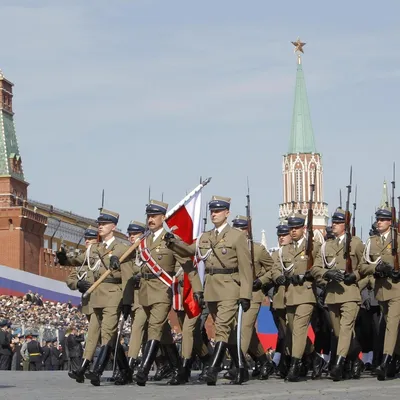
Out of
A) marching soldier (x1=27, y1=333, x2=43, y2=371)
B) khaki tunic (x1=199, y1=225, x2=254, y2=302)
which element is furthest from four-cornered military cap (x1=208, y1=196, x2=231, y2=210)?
marching soldier (x1=27, y1=333, x2=43, y2=371)

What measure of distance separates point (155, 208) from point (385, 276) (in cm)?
248

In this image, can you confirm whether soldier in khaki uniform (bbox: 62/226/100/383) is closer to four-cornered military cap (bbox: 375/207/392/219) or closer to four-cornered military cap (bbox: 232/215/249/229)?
four-cornered military cap (bbox: 232/215/249/229)

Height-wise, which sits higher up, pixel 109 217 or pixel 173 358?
pixel 109 217

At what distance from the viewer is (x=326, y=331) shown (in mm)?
15852

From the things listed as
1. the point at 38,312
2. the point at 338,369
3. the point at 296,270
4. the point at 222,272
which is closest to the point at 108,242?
the point at 222,272

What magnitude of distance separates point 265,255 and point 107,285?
2379mm

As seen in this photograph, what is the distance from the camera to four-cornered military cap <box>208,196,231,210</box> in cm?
1401

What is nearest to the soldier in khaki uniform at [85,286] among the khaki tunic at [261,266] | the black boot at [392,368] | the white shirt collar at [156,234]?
the white shirt collar at [156,234]

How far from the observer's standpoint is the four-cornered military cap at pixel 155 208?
46.8ft

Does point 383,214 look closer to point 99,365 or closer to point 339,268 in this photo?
point 339,268

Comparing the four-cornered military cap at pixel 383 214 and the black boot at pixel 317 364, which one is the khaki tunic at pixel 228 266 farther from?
the black boot at pixel 317 364

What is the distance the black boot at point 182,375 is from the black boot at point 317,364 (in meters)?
1.50

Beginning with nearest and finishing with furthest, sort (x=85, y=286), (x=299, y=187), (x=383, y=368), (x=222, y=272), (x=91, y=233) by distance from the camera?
(x=222, y=272), (x=383, y=368), (x=85, y=286), (x=91, y=233), (x=299, y=187)

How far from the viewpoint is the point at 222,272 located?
1388cm
